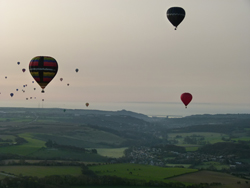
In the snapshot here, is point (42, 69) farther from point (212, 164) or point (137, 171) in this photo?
point (212, 164)

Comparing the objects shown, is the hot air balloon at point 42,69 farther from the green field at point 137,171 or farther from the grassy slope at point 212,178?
the grassy slope at point 212,178

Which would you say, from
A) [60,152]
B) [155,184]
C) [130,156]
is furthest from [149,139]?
[155,184]

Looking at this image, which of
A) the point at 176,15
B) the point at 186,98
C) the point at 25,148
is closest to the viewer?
the point at 176,15

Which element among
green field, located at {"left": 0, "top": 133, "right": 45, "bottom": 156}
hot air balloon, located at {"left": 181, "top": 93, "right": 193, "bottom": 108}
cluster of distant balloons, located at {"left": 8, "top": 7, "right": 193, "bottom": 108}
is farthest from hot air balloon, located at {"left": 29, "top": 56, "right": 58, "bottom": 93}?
green field, located at {"left": 0, "top": 133, "right": 45, "bottom": 156}

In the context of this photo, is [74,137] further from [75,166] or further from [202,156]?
[75,166]

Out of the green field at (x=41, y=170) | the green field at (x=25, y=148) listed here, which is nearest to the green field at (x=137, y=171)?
the green field at (x=41, y=170)

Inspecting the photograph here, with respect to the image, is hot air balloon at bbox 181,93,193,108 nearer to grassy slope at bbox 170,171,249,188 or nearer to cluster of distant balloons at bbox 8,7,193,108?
grassy slope at bbox 170,171,249,188

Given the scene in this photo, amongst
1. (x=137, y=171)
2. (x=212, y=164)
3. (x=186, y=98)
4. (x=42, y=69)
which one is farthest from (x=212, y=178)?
(x=42, y=69)
